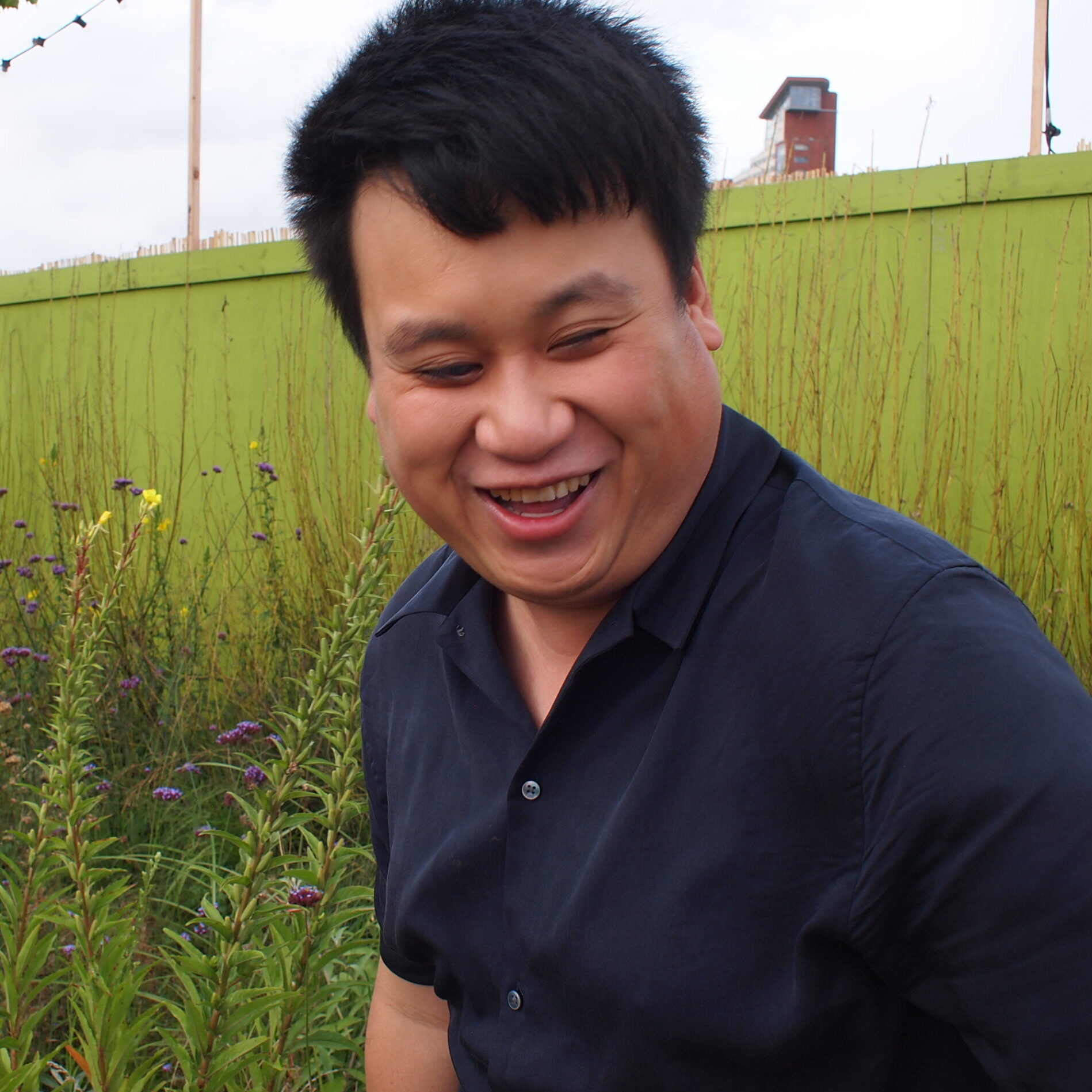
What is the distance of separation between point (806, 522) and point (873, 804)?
0.29 m

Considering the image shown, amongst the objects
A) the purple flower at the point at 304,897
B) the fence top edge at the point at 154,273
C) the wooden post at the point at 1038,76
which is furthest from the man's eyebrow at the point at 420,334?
the fence top edge at the point at 154,273

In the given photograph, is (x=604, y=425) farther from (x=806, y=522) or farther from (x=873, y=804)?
(x=873, y=804)

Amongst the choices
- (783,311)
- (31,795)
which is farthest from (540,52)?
(31,795)

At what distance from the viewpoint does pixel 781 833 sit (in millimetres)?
949

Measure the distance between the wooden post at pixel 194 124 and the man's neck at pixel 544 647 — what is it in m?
4.95

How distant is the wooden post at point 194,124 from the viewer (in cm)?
566

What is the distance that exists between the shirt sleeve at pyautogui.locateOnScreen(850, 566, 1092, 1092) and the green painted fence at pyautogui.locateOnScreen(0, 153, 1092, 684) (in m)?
2.29

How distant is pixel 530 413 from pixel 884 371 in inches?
105

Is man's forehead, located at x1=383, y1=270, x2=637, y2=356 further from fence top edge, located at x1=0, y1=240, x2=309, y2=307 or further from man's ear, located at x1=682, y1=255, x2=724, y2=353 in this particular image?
fence top edge, located at x1=0, y1=240, x2=309, y2=307

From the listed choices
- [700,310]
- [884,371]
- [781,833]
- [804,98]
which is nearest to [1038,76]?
[884,371]

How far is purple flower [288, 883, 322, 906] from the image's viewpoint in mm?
1351

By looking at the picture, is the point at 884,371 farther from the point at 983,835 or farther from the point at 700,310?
the point at 983,835

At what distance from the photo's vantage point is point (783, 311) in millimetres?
3305

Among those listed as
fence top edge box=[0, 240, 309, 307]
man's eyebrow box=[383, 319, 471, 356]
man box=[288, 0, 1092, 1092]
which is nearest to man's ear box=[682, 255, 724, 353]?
man box=[288, 0, 1092, 1092]
